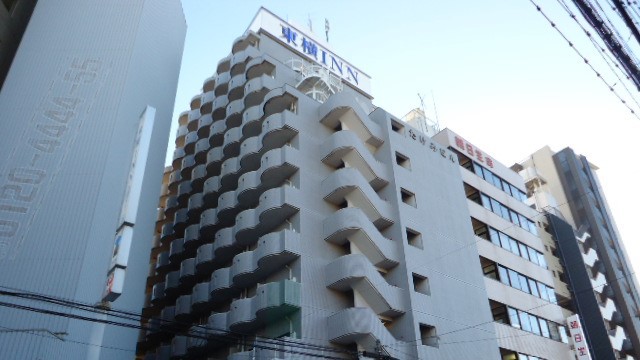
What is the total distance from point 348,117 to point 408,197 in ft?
25.0

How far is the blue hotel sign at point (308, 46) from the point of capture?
53.0 meters

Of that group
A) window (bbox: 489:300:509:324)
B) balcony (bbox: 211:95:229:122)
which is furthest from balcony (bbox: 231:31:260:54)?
window (bbox: 489:300:509:324)

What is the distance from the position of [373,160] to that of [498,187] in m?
17.4

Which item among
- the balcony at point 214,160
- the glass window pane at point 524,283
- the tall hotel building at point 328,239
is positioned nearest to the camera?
the tall hotel building at point 328,239

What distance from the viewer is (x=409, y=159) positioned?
42.6m

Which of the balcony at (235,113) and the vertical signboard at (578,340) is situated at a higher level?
the balcony at (235,113)

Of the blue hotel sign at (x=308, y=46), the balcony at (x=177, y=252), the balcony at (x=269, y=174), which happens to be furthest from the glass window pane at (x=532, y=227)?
the balcony at (x=177, y=252)

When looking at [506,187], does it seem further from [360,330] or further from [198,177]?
[198,177]

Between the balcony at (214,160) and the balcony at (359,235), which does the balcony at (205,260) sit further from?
the balcony at (359,235)

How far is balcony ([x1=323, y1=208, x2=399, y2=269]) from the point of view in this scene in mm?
34094

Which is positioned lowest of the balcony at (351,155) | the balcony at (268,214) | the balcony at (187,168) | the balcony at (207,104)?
the balcony at (268,214)

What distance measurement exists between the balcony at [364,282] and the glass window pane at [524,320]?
13.5 metres

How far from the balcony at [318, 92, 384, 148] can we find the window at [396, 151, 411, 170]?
1831 millimetres

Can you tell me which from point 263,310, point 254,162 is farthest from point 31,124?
point 263,310
